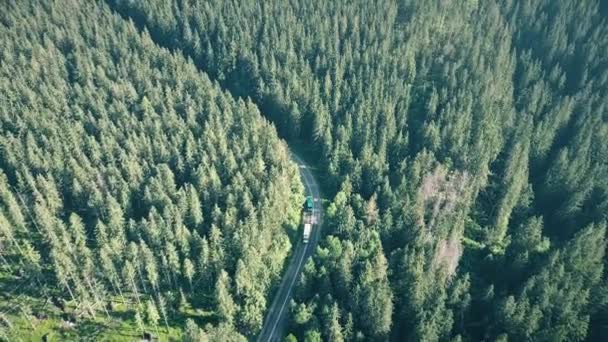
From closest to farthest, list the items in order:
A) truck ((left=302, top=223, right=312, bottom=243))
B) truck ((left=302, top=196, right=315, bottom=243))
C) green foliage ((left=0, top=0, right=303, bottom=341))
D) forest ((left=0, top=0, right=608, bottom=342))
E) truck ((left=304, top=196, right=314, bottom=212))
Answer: forest ((left=0, top=0, right=608, bottom=342)) → green foliage ((left=0, top=0, right=303, bottom=341)) → truck ((left=302, top=223, right=312, bottom=243)) → truck ((left=302, top=196, right=315, bottom=243)) → truck ((left=304, top=196, right=314, bottom=212))

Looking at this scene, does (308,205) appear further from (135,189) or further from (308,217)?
(135,189)

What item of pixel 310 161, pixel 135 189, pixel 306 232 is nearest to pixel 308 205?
pixel 306 232

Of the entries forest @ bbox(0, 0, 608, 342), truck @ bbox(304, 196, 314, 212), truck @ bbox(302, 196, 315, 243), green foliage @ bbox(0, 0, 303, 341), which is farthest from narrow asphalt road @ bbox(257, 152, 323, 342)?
green foliage @ bbox(0, 0, 303, 341)

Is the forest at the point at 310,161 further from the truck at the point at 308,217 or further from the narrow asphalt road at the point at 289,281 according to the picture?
the truck at the point at 308,217

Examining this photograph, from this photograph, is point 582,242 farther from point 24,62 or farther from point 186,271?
point 24,62

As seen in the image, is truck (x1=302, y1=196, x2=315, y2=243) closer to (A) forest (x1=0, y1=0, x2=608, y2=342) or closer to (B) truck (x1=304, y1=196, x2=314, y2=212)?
(B) truck (x1=304, y1=196, x2=314, y2=212)

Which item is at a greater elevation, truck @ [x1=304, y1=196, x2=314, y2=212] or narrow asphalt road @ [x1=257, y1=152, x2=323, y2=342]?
truck @ [x1=304, y1=196, x2=314, y2=212]

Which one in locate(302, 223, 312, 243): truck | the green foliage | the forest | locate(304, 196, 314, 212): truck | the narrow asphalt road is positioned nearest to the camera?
the forest

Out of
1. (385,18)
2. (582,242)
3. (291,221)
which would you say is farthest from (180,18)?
(582,242)
